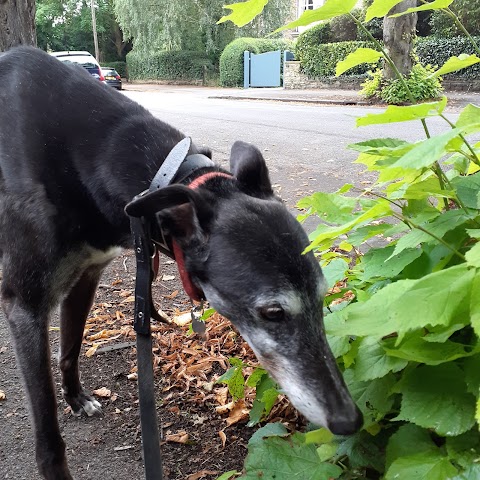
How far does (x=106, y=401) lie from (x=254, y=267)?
1.71m

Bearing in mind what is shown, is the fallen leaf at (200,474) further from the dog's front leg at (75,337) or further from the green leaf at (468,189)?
the green leaf at (468,189)

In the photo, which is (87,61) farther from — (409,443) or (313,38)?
(409,443)

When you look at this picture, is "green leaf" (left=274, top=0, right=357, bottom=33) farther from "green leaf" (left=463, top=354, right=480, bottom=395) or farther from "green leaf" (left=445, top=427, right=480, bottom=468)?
"green leaf" (left=445, top=427, right=480, bottom=468)

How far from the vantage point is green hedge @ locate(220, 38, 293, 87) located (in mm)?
37375

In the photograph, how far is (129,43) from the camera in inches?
2210

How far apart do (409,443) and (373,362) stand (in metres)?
0.26

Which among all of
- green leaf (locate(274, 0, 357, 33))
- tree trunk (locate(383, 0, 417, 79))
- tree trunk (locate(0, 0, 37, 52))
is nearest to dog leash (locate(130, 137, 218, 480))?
green leaf (locate(274, 0, 357, 33))

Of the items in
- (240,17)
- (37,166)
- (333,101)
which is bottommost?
(333,101)

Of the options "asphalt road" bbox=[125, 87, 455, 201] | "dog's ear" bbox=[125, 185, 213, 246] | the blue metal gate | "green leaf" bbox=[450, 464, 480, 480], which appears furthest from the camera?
the blue metal gate

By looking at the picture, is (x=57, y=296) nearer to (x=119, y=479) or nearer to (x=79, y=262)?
(x=79, y=262)

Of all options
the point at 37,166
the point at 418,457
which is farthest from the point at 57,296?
the point at 418,457

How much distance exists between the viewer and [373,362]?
1.78m

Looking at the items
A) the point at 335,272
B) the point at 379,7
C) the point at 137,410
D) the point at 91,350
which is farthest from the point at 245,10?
the point at 91,350

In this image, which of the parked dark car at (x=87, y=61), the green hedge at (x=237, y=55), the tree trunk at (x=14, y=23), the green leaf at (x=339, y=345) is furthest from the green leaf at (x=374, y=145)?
the green hedge at (x=237, y=55)
